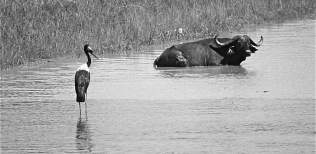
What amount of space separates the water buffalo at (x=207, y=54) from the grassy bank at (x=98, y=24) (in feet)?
9.89

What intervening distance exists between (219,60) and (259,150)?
940 centimetres

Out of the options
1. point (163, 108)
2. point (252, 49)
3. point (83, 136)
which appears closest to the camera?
point (83, 136)

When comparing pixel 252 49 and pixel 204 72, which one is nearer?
pixel 204 72

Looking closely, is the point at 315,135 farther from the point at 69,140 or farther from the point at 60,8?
the point at 60,8

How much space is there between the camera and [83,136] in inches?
459

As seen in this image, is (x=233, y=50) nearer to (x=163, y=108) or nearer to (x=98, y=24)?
(x=98, y=24)

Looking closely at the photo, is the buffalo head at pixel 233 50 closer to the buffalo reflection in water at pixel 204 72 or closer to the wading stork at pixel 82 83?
the buffalo reflection in water at pixel 204 72

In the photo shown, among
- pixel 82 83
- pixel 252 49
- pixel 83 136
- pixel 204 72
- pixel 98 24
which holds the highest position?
pixel 98 24

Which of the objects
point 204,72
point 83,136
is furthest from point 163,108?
point 204,72

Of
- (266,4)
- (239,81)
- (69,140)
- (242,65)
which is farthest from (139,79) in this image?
(266,4)

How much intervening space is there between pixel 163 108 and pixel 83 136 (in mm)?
2473

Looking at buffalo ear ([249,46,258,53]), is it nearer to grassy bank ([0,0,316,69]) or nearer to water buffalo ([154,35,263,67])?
water buffalo ([154,35,263,67])

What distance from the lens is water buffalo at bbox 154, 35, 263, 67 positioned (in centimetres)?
1958

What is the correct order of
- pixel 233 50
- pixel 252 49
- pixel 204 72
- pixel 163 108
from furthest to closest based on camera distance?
pixel 252 49 < pixel 233 50 < pixel 204 72 < pixel 163 108
